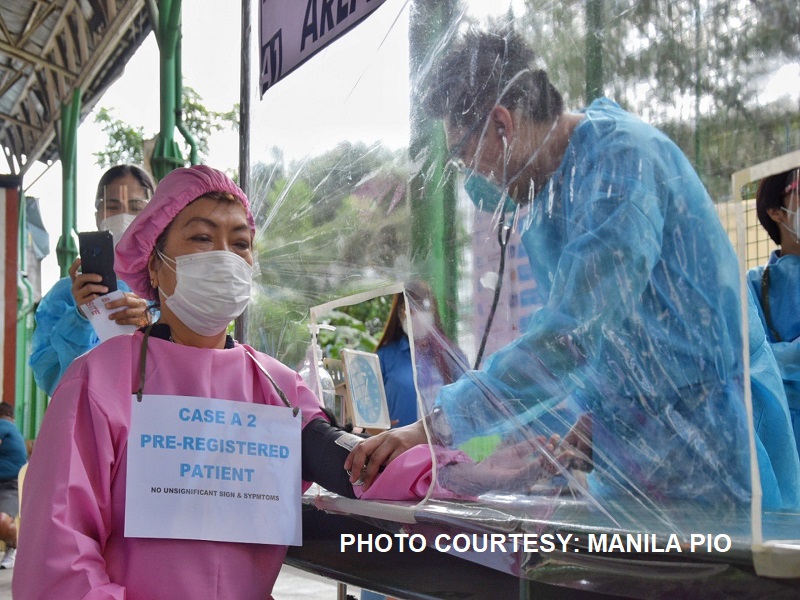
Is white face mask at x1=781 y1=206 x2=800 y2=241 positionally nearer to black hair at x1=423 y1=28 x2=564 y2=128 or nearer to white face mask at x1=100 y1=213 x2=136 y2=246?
black hair at x1=423 y1=28 x2=564 y2=128

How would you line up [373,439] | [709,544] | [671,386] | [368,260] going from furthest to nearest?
[368,260] < [373,439] < [671,386] < [709,544]

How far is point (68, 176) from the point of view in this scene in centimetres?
1259

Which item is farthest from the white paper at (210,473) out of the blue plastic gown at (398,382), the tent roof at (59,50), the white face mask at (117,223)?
the tent roof at (59,50)

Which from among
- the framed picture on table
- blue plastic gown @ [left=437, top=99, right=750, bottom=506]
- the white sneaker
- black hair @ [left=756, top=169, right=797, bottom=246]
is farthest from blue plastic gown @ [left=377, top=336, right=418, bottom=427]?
the white sneaker

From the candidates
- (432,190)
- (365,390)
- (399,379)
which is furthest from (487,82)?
(399,379)

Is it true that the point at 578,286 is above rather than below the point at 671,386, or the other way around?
above

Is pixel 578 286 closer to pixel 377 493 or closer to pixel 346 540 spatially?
pixel 377 493

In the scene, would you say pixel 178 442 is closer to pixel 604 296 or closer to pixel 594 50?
pixel 604 296

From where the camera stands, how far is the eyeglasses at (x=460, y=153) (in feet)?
5.14

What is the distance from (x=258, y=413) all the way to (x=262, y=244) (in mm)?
827

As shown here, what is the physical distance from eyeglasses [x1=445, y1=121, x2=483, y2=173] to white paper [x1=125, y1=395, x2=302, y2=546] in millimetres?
589

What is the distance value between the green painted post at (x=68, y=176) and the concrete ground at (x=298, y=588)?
6.69 meters

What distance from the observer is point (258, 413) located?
176cm

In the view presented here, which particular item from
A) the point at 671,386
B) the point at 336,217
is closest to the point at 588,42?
the point at 671,386
